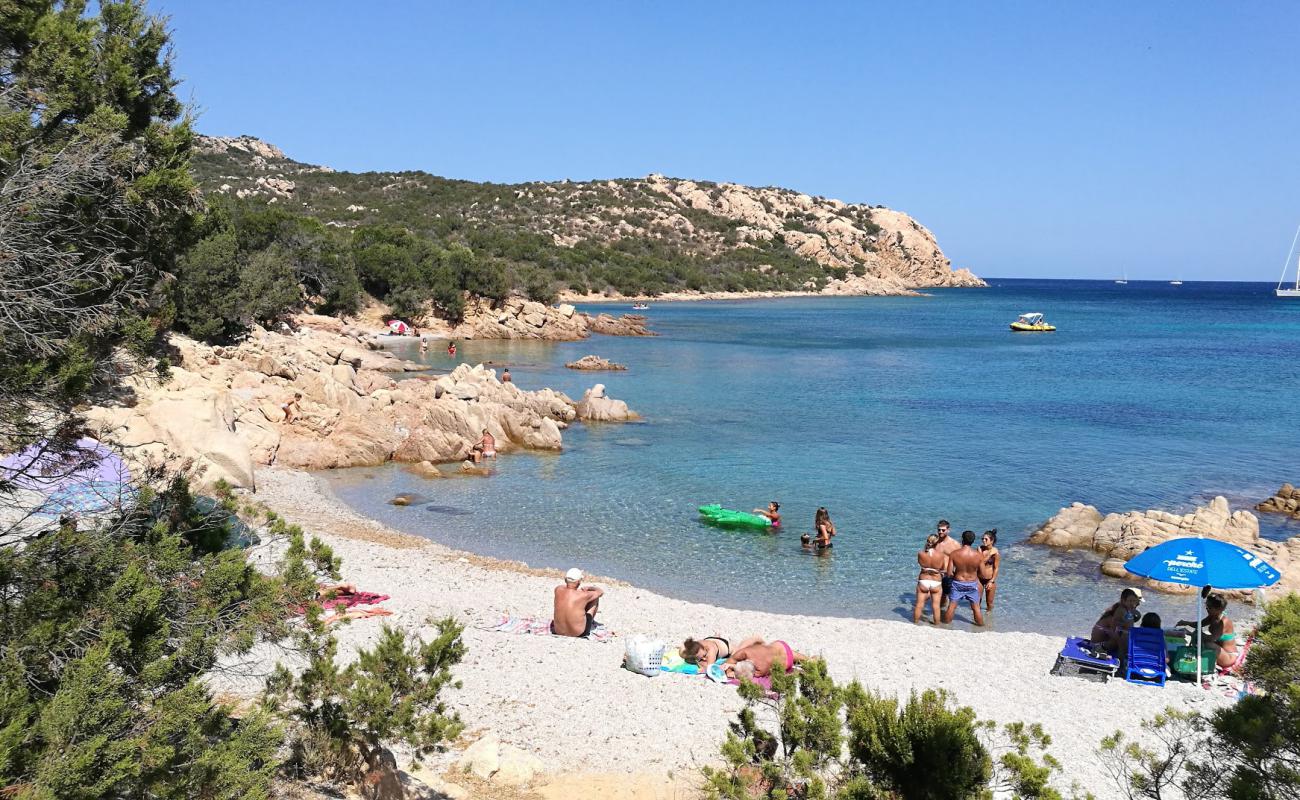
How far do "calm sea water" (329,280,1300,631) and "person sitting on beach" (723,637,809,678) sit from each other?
371cm

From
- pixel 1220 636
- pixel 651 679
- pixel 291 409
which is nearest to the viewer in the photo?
pixel 651 679

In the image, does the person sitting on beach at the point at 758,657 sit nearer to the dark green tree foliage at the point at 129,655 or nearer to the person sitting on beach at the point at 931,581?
the person sitting on beach at the point at 931,581

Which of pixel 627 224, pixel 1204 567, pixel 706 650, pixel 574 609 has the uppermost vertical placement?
pixel 627 224

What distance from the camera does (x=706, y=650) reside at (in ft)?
32.8

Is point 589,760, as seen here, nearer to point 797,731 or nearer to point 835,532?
point 797,731

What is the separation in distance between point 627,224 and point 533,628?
375ft

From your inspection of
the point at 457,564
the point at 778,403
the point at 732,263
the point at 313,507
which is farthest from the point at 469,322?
the point at 732,263

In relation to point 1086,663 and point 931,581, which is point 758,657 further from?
point 931,581

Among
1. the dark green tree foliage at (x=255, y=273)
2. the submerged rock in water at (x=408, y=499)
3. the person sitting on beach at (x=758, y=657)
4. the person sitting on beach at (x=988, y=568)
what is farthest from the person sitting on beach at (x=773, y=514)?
the dark green tree foliage at (x=255, y=273)

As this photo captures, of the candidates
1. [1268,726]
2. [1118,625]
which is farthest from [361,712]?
[1118,625]

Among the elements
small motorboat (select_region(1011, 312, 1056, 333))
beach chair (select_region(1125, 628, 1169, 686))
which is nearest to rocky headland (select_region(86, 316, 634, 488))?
beach chair (select_region(1125, 628, 1169, 686))

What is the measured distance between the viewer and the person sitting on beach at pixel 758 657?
944cm

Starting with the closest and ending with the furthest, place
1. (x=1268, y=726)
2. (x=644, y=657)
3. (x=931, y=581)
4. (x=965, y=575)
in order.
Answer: (x=1268, y=726) → (x=644, y=657) → (x=931, y=581) → (x=965, y=575)

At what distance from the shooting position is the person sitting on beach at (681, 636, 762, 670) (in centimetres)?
989
